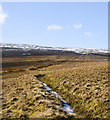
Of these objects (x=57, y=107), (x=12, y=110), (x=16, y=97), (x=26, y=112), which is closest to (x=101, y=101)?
(x=57, y=107)

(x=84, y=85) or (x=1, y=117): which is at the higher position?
(x=84, y=85)

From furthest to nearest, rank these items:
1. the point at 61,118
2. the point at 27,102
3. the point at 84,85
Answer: the point at 84,85
the point at 27,102
the point at 61,118

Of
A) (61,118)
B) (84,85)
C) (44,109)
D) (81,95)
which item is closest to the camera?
(61,118)

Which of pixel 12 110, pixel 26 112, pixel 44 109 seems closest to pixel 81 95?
pixel 44 109

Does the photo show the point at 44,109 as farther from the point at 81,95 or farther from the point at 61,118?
the point at 81,95

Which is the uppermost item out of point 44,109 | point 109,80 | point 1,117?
point 109,80

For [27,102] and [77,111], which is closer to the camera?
[77,111]

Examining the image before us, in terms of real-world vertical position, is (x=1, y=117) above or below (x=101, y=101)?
below

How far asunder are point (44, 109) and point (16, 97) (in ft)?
21.9

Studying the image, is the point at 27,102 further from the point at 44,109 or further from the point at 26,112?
the point at 44,109

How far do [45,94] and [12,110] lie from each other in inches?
180

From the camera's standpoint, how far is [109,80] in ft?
69.7

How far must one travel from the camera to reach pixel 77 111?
14359 mm

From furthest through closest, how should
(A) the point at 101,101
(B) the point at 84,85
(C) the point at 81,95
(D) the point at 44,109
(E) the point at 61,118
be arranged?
(B) the point at 84,85 → (C) the point at 81,95 → (A) the point at 101,101 → (D) the point at 44,109 → (E) the point at 61,118
